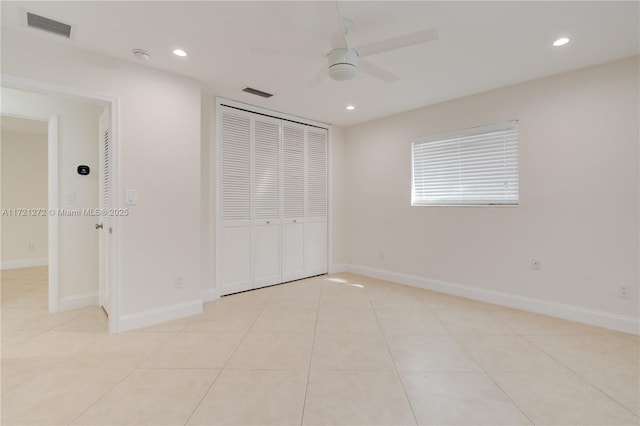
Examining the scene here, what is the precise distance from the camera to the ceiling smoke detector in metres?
2.53

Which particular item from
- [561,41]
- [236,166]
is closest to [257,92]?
[236,166]

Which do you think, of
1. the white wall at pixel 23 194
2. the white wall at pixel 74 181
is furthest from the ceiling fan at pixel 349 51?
the white wall at pixel 23 194

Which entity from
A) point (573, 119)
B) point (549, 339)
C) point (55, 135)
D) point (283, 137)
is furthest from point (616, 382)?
point (55, 135)

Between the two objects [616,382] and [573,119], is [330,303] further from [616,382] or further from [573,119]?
[573,119]

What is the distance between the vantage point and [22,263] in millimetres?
5531

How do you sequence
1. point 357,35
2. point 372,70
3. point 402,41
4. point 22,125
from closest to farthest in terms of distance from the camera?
point 402,41, point 372,70, point 357,35, point 22,125

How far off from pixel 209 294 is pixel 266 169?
185 centimetres

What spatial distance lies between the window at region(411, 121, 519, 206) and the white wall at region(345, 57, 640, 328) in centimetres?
10

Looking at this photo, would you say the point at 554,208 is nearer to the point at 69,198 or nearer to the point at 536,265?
the point at 536,265

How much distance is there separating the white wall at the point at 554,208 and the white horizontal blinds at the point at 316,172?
134 centimetres

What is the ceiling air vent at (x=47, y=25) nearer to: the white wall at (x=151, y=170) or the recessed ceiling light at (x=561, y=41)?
the white wall at (x=151, y=170)

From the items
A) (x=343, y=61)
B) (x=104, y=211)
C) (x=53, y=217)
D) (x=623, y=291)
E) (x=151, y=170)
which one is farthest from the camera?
(x=53, y=217)

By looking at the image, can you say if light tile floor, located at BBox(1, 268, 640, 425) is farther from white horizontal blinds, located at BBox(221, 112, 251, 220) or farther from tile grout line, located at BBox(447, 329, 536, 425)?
white horizontal blinds, located at BBox(221, 112, 251, 220)

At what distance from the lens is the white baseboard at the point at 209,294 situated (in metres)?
3.53
